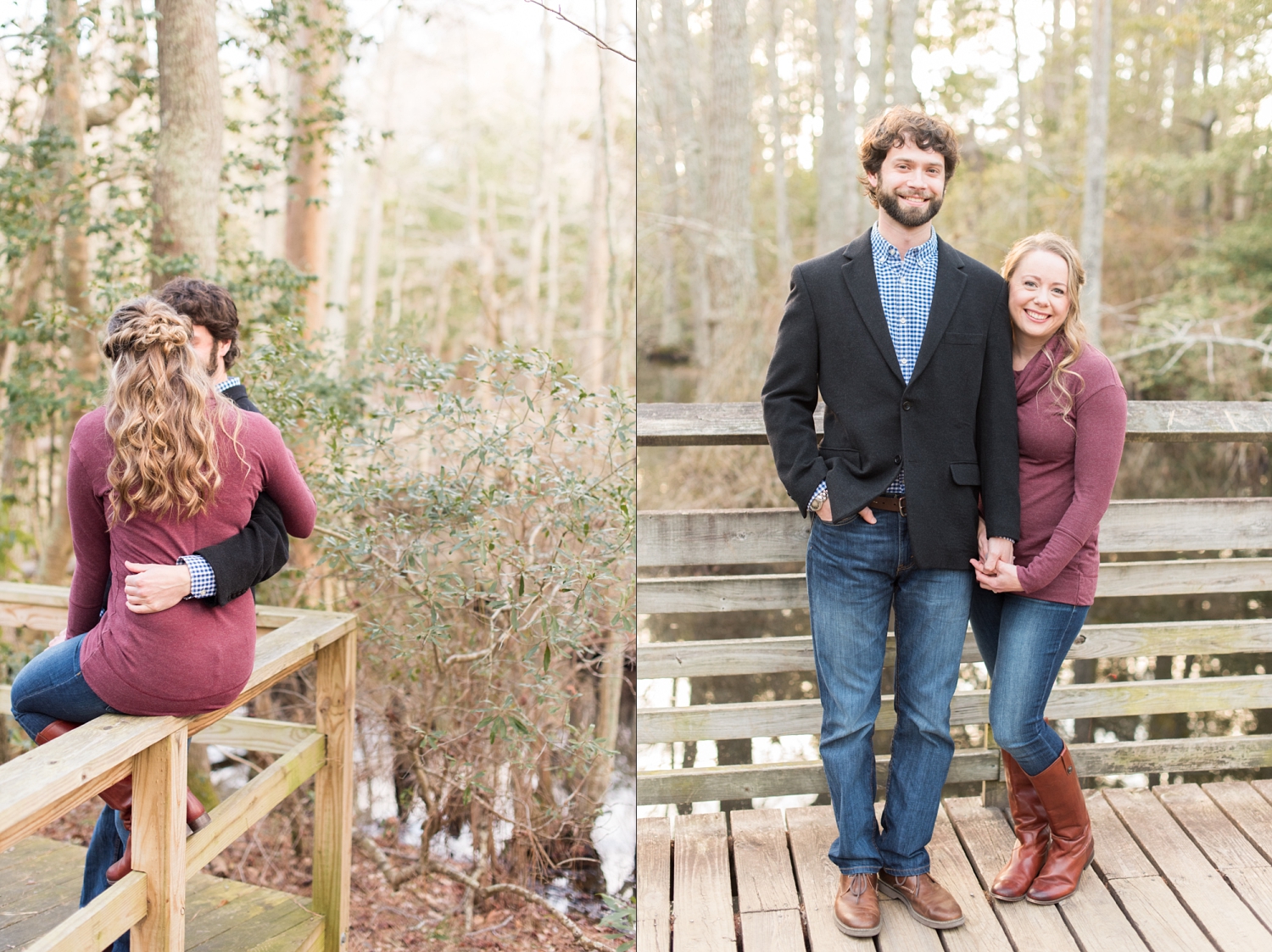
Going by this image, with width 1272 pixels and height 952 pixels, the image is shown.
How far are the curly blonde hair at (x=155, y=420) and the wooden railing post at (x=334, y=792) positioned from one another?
101cm

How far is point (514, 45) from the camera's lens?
22594mm

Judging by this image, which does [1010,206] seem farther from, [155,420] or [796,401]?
[155,420]

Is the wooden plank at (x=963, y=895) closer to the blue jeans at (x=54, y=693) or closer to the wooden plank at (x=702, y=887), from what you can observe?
the wooden plank at (x=702, y=887)

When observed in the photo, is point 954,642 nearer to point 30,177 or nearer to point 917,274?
point 917,274

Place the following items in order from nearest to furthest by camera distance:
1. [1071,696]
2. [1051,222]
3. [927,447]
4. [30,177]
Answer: [927,447] → [1071,696] → [30,177] → [1051,222]

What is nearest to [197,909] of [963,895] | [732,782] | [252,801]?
[252,801]

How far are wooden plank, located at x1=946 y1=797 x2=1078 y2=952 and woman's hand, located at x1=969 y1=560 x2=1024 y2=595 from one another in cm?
87

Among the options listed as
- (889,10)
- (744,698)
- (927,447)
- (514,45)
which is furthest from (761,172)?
(927,447)

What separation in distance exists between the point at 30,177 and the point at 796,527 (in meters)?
3.66

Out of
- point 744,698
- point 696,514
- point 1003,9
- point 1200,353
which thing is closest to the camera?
point 696,514

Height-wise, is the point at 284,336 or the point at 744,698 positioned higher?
the point at 284,336

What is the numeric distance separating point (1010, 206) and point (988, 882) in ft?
45.6

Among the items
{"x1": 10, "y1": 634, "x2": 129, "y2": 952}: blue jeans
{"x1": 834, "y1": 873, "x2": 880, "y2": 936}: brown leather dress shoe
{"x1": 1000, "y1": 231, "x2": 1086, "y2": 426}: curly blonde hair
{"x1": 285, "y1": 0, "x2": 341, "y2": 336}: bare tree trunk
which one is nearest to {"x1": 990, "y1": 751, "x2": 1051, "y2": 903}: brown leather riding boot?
{"x1": 834, "y1": 873, "x2": 880, "y2": 936}: brown leather dress shoe

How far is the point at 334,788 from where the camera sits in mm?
3088
